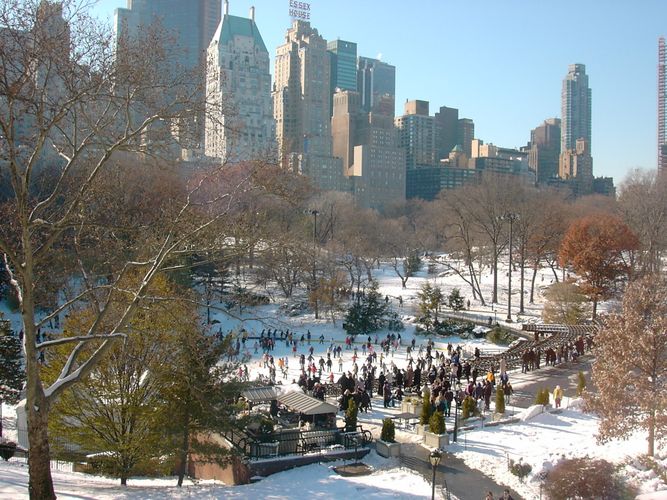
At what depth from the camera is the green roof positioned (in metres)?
130

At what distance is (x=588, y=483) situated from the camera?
1347 centimetres

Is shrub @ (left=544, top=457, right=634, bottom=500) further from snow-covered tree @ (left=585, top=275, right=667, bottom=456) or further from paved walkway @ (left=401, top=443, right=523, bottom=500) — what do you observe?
snow-covered tree @ (left=585, top=275, right=667, bottom=456)

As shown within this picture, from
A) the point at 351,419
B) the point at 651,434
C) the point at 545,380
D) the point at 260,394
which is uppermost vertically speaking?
the point at 651,434

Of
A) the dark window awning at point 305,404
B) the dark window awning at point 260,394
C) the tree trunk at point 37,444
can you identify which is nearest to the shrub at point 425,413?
the dark window awning at point 305,404

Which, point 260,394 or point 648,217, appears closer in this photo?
point 260,394

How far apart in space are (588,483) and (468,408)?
8944 millimetres

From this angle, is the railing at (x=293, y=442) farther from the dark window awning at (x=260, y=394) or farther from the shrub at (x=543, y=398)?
the shrub at (x=543, y=398)

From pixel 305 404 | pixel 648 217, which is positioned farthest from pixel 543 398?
pixel 648 217

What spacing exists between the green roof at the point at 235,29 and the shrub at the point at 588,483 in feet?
405

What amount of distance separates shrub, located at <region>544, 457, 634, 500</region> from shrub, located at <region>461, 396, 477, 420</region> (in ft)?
26.8

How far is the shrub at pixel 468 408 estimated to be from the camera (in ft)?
73.4

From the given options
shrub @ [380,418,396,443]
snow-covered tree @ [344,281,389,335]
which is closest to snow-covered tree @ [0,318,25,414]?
shrub @ [380,418,396,443]

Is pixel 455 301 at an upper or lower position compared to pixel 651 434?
lower

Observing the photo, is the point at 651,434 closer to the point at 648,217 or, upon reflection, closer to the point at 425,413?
the point at 425,413
